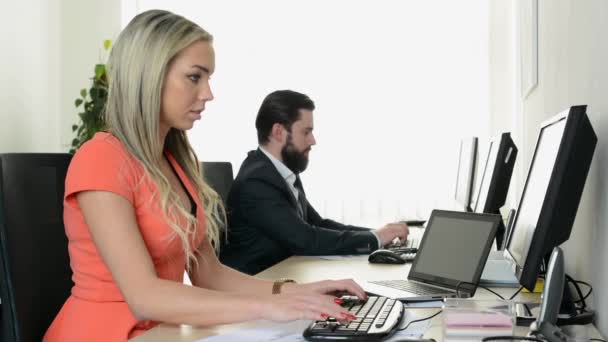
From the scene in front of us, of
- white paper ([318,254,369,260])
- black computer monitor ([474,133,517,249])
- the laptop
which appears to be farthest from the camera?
white paper ([318,254,369,260])

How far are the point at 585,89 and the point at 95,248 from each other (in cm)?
104

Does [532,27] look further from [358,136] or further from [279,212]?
Result: [358,136]

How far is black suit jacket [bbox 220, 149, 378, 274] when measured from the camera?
2643 mm

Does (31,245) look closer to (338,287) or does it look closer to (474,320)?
(338,287)

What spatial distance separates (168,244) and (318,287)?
321mm

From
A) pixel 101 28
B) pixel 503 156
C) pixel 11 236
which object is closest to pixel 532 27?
pixel 503 156

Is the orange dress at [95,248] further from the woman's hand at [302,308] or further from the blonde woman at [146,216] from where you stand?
the woman's hand at [302,308]

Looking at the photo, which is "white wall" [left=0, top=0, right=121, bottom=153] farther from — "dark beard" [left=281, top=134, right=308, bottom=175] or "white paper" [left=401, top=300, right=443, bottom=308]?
"white paper" [left=401, top=300, right=443, bottom=308]

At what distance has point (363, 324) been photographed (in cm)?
131

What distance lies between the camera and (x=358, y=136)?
498cm

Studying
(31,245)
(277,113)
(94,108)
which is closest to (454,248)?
(31,245)

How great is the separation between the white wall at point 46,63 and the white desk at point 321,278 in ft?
6.68

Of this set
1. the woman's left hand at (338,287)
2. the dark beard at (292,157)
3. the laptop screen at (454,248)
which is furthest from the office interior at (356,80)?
the woman's left hand at (338,287)

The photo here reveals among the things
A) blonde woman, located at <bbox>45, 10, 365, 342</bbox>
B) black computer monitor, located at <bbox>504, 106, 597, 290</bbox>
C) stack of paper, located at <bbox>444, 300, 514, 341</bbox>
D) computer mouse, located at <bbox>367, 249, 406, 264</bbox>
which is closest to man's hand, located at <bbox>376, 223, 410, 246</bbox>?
computer mouse, located at <bbox>367, 249, 406, 264</bbox>
